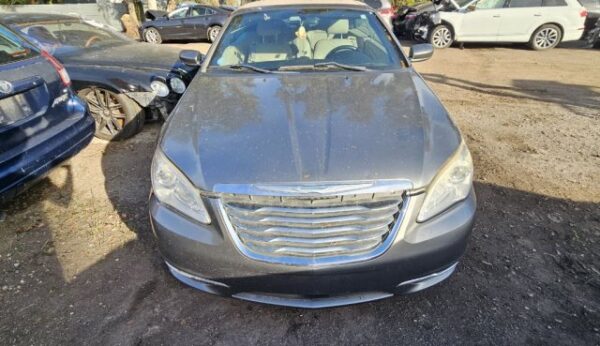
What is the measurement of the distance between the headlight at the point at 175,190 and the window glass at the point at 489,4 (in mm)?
10940

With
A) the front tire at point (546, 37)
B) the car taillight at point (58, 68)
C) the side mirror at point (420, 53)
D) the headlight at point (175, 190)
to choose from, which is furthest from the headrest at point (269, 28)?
the front tire at point (546, 37)

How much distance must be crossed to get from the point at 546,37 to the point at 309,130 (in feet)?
36.4

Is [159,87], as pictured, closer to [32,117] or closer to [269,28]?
[32,117]

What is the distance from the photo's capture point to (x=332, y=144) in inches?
78.2

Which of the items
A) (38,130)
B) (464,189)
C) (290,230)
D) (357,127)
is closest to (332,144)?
(357,127)

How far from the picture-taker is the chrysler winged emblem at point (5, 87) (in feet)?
9.13

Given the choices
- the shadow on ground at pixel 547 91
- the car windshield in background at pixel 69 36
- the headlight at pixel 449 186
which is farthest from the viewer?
the shadow on ground at pixel 547 91

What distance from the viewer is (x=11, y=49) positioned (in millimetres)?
3152

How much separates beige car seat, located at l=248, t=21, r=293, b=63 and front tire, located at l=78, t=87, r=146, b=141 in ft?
6.81

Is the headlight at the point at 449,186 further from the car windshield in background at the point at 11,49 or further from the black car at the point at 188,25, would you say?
the black car at the point at 188,25

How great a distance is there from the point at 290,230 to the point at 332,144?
508 millimetres

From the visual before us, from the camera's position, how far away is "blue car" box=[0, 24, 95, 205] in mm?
2787

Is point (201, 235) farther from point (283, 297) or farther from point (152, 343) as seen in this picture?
point (152, 343)

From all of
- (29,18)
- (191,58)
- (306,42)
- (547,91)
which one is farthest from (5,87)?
(547,91)
